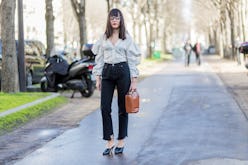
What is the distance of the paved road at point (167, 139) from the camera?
768 cm

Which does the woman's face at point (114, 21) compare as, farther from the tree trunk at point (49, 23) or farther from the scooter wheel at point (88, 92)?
the tree trunk at point (49, 23)

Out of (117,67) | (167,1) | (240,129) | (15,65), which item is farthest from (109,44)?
(167,1)

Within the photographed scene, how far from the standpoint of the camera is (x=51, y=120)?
1206 centimetres

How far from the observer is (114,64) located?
801cm

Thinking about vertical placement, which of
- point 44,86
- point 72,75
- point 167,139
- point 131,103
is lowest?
point 167,139

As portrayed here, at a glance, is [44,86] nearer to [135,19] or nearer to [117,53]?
[117,53]

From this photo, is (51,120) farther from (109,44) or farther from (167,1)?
(167,1)

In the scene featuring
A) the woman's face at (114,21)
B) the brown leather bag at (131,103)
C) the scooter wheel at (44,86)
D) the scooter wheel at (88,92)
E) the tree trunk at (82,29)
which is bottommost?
the scooter wheel at (88,92)

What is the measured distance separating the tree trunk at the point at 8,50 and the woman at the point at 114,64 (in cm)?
765

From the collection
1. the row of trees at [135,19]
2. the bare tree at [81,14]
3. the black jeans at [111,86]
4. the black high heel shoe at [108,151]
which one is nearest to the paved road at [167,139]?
the black high heel shoe at [108,151]

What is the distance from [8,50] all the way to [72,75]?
2168mm

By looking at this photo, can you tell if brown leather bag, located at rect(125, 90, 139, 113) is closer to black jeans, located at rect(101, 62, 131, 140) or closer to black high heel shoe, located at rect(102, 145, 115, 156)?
black jeans, located at rect(101, 62, 131, 140)

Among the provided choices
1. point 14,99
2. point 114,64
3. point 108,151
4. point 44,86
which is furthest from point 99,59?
point 44,86

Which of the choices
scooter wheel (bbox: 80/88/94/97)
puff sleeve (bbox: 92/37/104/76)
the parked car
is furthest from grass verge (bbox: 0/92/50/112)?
the parked car
